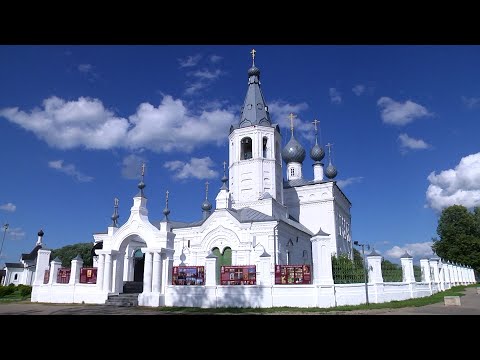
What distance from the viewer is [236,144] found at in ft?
104

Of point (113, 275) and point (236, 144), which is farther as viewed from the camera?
point (236, 144)

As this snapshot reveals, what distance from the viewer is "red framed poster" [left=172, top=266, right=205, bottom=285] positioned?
63.3 ft

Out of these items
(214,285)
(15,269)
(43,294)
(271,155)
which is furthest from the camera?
(15,269)

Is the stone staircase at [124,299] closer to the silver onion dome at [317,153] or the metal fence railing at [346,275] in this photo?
the metal fence railing at [346,275]

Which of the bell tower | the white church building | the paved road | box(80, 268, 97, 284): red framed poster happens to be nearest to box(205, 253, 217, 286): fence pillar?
the white church building

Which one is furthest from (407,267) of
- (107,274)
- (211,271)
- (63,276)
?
(63,276)

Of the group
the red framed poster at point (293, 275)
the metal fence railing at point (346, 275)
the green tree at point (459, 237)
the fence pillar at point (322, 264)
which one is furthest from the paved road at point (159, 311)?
the green tree at point (459, 237)

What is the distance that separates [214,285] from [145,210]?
20.7 feet

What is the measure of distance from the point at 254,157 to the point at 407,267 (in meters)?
13.8

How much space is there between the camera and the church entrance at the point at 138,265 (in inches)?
1067

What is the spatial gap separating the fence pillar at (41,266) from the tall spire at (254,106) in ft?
56.3
